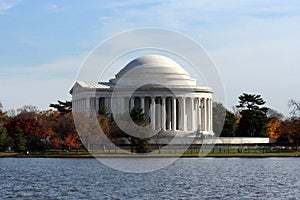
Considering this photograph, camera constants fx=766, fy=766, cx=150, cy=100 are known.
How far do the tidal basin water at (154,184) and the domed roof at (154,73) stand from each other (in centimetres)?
6655

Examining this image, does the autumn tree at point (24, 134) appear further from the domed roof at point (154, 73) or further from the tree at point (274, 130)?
the tree at point (274, 130)

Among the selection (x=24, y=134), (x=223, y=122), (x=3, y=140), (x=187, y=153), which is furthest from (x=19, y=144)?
(x=223, y=122)

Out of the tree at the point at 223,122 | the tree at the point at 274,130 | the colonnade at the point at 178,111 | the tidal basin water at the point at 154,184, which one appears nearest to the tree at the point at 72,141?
the colonnade at the point at 178,111

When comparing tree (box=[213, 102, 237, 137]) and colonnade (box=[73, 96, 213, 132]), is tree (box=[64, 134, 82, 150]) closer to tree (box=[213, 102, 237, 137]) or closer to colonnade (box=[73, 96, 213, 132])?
colonnade (box=[73, 96, 213, 132])

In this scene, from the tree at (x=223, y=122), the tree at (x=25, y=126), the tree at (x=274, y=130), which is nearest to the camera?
the tree at (x=25, y=126)

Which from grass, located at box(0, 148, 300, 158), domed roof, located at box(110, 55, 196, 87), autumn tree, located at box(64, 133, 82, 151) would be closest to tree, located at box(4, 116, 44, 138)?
grass, located at box(0, 148, 300, 158)

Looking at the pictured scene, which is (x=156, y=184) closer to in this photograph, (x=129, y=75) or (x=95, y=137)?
(x=95, y=137)

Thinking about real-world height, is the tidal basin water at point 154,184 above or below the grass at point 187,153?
below

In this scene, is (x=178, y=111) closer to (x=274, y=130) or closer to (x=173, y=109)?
(x=173, y=109)

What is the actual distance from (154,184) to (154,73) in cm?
8492

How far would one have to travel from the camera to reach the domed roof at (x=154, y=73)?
135 metres

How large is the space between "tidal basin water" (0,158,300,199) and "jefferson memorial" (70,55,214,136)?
65.6 meters

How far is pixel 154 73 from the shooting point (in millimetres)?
136000

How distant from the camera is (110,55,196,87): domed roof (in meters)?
135
